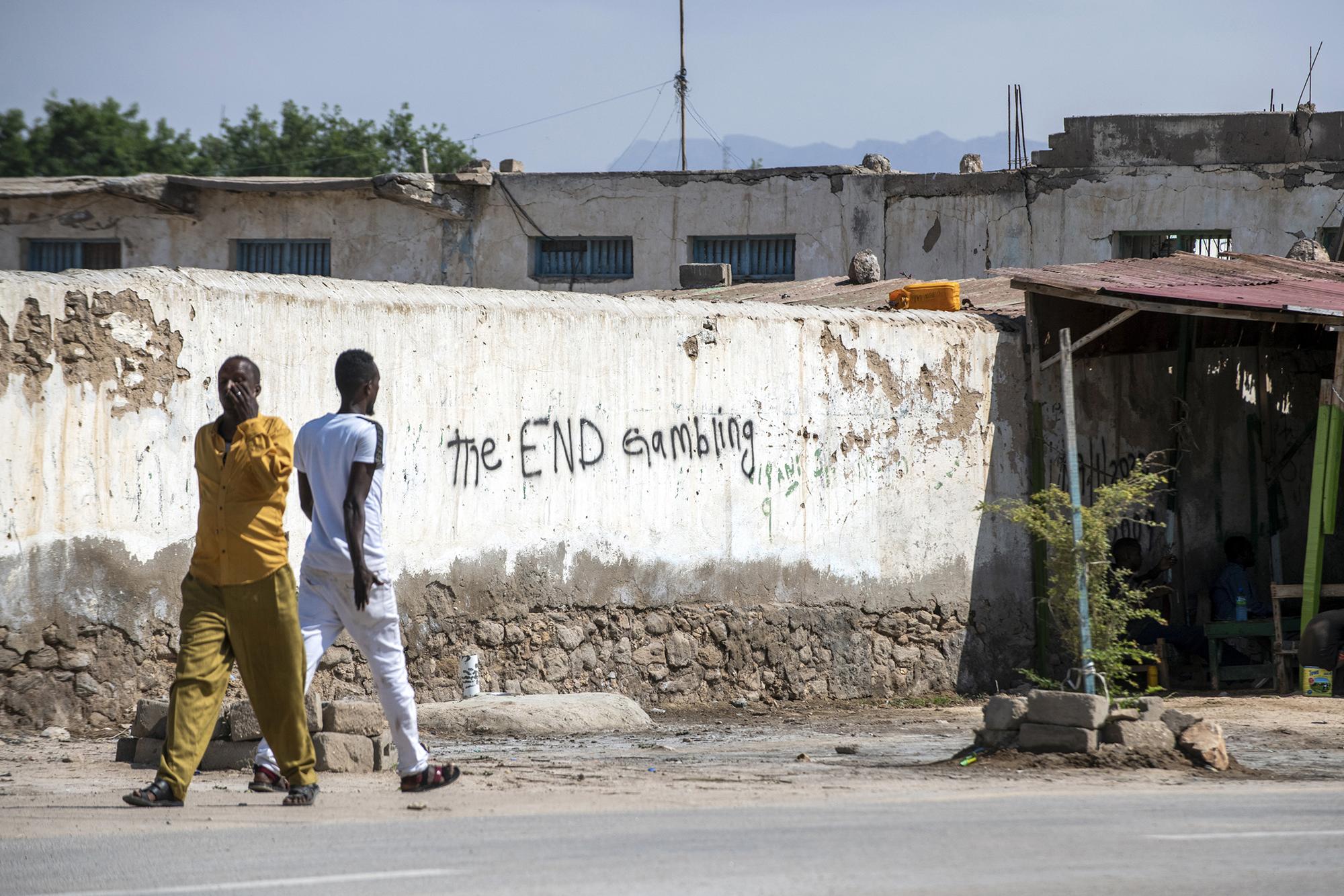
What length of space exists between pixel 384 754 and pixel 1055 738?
3263 millimetres

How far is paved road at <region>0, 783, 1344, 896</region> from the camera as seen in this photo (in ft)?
14.5

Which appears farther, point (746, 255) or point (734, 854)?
point (746, 255)

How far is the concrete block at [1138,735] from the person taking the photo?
743 cm

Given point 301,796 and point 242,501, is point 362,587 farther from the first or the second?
point 301,796

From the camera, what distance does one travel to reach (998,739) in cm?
764

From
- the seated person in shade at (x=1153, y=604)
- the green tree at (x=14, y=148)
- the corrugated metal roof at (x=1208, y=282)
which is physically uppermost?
the green tree at (x=14, y=148)

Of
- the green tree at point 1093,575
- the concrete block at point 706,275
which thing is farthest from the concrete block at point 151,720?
the concrete block at point 706,275

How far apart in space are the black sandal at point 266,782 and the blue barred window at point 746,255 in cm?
1605

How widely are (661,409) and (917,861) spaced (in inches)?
209

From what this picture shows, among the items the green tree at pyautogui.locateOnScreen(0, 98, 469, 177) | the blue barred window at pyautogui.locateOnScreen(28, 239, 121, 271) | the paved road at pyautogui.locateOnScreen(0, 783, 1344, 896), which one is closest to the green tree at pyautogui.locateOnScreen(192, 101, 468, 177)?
the green tree at pyautogui.locateOnScreen(0, 98, 469, 177)

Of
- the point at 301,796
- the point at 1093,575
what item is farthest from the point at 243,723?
the point at 1093,575

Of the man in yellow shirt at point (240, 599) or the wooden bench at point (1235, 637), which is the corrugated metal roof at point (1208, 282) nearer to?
the wooden bench at point (1235, 637)

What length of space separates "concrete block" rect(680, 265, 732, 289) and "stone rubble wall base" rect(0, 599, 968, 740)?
9485 mm

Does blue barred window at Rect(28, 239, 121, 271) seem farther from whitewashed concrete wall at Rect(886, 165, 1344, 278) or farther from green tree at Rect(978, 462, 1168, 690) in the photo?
green tree at Rect(978, 462, 1168, 690)
